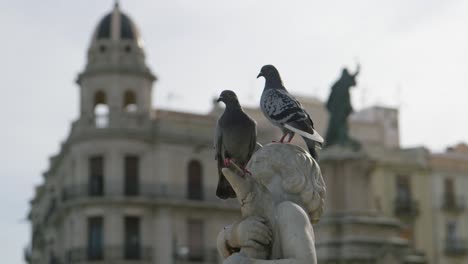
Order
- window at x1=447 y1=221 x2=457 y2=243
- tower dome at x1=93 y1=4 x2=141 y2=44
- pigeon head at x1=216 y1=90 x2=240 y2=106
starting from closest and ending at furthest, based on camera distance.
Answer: pigeon head at x1=216 y1=90 x2=240 y2=106 < tower dome at x1=93 y1=4 x2=141 y2=44 < window at x1=447 y1=221 x2=457 y2=243

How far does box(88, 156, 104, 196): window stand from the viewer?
50.2 meters

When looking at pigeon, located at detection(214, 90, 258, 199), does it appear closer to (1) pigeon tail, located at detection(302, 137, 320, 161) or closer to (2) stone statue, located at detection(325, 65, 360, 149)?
(1) pigeon tail, located at detection(302, 137, 320, 161)

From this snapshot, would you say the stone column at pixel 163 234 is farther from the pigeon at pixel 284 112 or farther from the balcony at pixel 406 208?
the pigeon at pixel 284 112

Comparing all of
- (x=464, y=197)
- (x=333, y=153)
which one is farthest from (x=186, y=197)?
(x=464, y=197)

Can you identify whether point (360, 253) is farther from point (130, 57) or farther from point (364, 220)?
point (130, 57)

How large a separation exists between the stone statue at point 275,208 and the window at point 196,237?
43781 millimetres

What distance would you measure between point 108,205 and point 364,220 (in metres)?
14.9

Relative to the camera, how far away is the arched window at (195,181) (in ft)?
169

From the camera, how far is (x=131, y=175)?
167ft

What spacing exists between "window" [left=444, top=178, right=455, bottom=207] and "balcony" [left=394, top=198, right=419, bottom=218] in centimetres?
232

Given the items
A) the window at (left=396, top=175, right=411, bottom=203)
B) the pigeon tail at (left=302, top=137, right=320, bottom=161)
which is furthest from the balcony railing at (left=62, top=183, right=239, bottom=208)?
the pigeon tail at (left=302, top=137, right=320, bottom=161)

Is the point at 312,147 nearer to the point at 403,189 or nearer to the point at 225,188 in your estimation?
the point at 225,188

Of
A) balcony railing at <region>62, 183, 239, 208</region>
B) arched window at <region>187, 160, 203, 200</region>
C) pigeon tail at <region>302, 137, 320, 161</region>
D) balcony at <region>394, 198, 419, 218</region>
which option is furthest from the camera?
balcony at <region>394, 198, 419, 218</region>

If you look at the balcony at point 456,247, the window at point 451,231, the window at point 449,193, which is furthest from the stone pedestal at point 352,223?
the window at point 449,193
